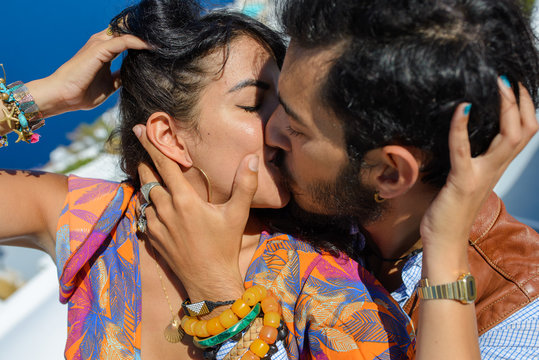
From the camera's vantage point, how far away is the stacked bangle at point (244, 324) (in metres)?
1.63

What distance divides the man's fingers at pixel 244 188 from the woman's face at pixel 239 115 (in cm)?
7

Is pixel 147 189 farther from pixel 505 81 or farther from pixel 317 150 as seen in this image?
pixel 505 81

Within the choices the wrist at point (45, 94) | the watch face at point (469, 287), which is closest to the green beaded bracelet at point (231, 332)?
the watch face at point (469, 287)

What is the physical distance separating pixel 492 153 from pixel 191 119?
1.13m

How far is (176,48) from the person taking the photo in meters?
1.86

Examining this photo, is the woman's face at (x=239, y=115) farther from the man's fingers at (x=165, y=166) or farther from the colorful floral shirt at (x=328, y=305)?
the colorful floral shirt at (x=328, y=305)

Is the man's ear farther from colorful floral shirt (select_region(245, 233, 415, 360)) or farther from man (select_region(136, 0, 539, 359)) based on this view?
colorful floral shirt (select_region(245, 233, 415, 360))

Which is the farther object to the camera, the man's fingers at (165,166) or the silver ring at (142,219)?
the silver ring at (142,219)

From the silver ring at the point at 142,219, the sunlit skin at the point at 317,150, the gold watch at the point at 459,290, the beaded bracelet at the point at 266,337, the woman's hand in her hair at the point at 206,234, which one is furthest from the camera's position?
the silver ring at the point at 142,219

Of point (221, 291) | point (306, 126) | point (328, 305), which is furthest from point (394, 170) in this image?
point (221, 291)

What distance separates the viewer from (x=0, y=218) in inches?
71.1

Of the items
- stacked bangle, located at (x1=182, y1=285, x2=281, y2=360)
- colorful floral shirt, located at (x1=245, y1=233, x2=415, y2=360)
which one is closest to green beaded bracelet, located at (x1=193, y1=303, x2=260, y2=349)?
stacked bangle, located at (x1=182, y1=285, x2=281, y2=360)

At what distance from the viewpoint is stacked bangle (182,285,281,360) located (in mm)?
1634

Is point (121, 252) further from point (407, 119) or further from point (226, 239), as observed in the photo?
point (407, 119)
